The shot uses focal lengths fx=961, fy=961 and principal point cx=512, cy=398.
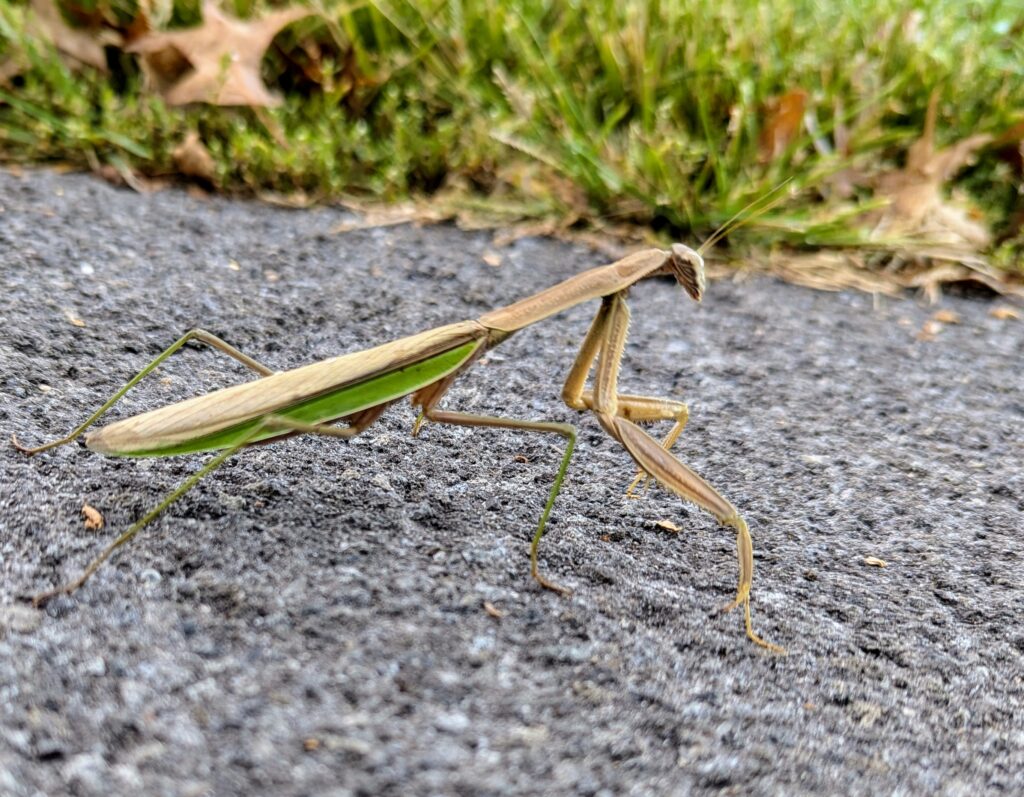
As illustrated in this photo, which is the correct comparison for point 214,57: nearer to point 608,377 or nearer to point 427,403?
point 427,403

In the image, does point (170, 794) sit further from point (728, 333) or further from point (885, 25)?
point (885, 25)

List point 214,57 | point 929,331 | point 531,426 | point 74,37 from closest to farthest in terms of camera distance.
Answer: point 531,426
point 929,331
point 214,57
point 74,37

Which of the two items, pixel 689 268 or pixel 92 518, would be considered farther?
pixel 689 268

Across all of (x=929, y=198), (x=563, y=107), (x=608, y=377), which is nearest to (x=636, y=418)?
(x=608, y=377)

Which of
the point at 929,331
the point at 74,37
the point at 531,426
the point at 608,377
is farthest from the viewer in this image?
the point at 74,37

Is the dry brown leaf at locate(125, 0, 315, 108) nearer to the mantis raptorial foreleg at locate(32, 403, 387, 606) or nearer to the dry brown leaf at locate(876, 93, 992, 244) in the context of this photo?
the mantis raptorial foreleg at locate(32, 403, 387, 606)

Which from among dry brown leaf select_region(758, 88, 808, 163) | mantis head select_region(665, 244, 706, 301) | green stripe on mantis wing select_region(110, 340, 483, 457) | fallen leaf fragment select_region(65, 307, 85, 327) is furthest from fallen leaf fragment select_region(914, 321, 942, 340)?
fallen leaf fragment select_region(65, 307, 85, 327)
